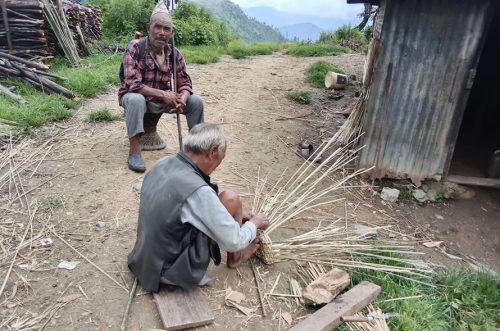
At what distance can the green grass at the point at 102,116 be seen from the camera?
5.39 metres

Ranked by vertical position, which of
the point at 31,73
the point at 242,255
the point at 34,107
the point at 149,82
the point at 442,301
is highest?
the point at 149,82

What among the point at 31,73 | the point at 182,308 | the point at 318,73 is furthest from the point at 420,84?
the point at 31,73

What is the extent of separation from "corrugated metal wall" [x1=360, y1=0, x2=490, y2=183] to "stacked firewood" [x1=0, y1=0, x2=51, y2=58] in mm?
6565

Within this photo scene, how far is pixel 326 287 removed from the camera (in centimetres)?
263

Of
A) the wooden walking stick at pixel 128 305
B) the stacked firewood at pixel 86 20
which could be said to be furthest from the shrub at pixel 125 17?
the wooden walking stick at pixel 128 305

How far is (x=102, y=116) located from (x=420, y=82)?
4149mm

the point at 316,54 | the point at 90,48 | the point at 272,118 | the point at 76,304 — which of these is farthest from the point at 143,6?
the point at 76,304

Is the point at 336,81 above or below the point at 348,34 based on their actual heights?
below

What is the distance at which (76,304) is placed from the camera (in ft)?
7.95

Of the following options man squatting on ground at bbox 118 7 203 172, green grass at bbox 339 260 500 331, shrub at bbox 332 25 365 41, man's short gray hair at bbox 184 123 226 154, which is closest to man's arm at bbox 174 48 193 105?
man squatting on ground at bbox 118 7 203 172

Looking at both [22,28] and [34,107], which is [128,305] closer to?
[34,107]

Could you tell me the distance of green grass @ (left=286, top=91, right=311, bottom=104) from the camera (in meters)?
7.15

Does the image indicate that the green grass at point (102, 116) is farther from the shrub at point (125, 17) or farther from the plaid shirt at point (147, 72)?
the shrub at point (125, 17)

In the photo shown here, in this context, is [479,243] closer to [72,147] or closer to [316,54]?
[72,147]
